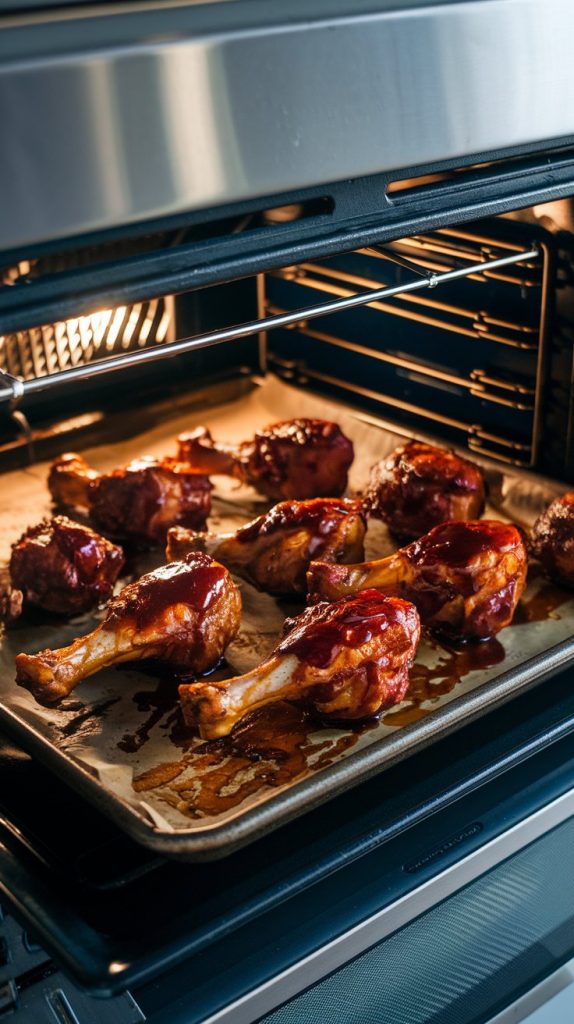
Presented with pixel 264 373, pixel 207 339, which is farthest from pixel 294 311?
pixel 264 373

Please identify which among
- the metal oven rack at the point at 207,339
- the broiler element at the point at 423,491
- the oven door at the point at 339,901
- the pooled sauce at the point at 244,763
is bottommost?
the oven door at the point at 339,901

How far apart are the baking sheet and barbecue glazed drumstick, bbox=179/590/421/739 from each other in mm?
39

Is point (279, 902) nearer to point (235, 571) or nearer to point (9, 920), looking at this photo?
point (9, 920)

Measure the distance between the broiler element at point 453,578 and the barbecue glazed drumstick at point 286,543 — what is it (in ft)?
0.33

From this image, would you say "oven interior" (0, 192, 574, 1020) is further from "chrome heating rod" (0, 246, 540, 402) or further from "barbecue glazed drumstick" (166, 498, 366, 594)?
"barbecue glazed drumstick" (166, 498, 366, 594)

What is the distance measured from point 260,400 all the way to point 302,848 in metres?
1.28

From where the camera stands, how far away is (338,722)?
1465mm

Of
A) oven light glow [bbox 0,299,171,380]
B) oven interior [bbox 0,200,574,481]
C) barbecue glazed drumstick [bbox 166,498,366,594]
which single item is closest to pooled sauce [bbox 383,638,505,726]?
barbecue glazed drumstick [bbox 166,498,366,594]

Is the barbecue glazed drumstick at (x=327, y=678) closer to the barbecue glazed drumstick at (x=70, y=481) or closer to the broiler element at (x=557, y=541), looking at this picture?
the broiler element at (x=557, y=541)

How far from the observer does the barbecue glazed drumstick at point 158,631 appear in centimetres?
151

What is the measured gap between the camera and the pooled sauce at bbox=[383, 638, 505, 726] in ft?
4.89

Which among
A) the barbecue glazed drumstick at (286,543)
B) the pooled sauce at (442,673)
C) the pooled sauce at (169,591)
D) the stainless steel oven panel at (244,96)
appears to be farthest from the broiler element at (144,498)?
the stainless steel oven panel at (244,96)

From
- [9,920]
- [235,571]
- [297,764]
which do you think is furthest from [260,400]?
[9,920]

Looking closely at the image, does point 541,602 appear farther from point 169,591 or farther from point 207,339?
point 207,339
